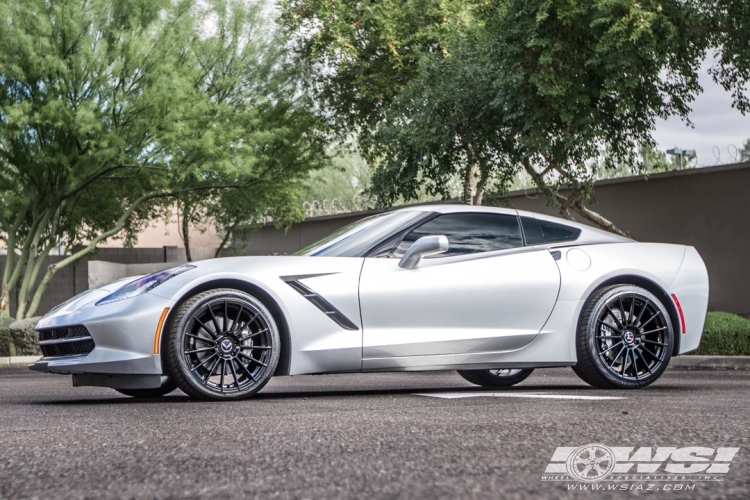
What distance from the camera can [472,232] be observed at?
698 cm

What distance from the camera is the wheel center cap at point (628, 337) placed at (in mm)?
7023

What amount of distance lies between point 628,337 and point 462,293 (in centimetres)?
139

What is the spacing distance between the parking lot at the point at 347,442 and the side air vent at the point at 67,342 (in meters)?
0.37

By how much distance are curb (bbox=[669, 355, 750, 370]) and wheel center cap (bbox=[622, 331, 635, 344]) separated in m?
5.00

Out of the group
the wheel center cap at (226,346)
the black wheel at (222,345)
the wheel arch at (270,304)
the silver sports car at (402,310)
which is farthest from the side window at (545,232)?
the wheel center cap at (226,346)

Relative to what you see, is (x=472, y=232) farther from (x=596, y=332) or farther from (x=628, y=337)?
(x=628, y=337)

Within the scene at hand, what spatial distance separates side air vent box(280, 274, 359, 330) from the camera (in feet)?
20.6

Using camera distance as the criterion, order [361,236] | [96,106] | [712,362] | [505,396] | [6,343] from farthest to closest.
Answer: [96,106], [6,343], [712,362], [361,236], [505,396]

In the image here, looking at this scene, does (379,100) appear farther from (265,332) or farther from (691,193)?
(265,332)

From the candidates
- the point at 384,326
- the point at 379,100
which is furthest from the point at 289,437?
the point at 379,100

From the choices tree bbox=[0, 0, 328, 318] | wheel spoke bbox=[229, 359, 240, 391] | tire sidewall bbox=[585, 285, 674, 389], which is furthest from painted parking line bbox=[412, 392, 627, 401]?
tree bbox=[0, 0, 328, 318]

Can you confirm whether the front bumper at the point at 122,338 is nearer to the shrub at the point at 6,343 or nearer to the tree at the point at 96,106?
the shrub at the point at 6,343

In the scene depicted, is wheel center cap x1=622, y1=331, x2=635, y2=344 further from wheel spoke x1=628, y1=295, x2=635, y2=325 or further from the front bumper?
the front bumper

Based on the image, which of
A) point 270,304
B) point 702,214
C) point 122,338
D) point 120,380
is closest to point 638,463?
point 270,304
